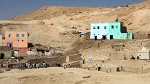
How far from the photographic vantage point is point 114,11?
74.6 metres

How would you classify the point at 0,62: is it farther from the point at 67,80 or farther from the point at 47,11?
the point at 47,11

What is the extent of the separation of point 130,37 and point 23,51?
13841 millimetres

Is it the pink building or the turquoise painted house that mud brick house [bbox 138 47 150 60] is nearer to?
the turquoise painted house

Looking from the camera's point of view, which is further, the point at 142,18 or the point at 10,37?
→ the point at 142,18

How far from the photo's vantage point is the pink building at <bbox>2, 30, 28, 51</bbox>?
144 feet

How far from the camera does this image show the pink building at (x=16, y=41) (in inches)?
1734

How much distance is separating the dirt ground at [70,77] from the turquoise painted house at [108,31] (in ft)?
59.9

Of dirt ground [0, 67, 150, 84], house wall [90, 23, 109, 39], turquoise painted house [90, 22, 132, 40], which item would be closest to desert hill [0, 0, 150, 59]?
house wall [90, 23, 109, 39]

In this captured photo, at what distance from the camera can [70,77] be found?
90.8ft

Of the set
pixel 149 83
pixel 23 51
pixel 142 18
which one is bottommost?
pixel 149 83

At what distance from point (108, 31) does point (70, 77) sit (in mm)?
20899

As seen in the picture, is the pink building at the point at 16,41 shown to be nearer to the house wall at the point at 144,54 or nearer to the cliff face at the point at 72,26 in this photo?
the cliff face at the point at 72,26

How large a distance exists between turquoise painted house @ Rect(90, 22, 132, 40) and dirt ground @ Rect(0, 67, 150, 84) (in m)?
18.3

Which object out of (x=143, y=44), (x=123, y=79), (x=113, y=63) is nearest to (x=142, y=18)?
(x=143, y=44)
